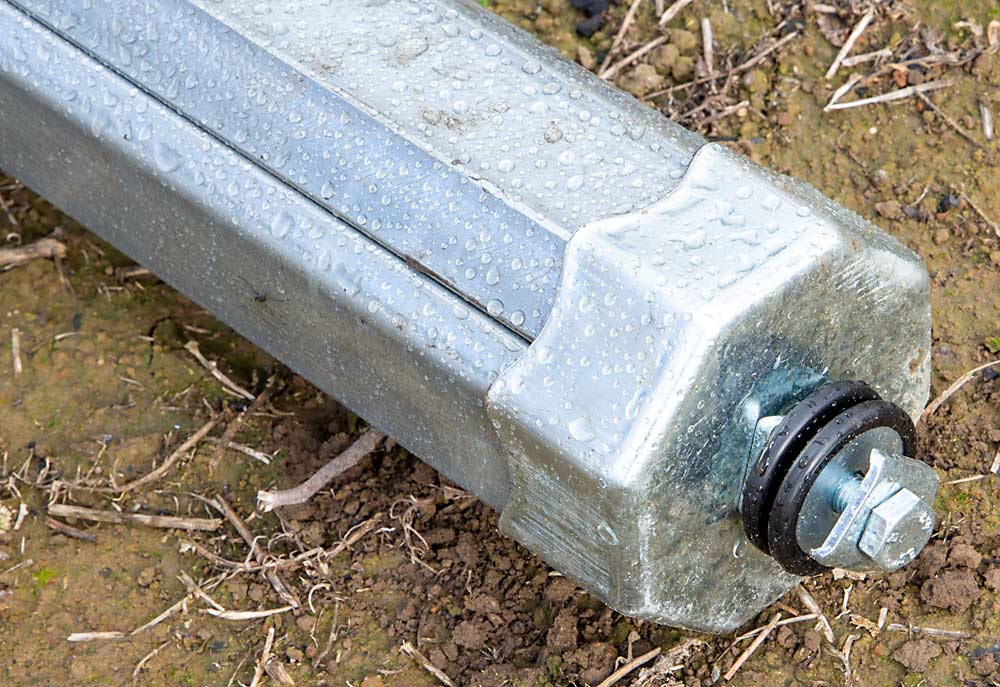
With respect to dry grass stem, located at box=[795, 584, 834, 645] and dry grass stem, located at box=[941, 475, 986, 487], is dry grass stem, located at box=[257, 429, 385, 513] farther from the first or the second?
dry grass stem, located at box=[941, 475, 986, 487]

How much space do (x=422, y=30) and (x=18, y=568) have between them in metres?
1.43

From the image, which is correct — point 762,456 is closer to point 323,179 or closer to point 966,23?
point 323,179

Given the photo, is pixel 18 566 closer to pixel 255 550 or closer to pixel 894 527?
pixel 255 550

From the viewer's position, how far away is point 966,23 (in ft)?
10.2

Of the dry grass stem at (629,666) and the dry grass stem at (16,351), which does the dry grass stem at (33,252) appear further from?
the dry grass stem at (629,666)

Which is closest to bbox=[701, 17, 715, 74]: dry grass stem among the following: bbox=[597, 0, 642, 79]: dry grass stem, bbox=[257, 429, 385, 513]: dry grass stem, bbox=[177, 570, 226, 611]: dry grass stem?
bbox=[597, 0, 642, 79]: dry grass stem

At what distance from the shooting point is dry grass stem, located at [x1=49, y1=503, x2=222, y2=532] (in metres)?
2.68

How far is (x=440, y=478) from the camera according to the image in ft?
8.72

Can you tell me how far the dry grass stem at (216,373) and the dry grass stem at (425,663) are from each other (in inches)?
28.7

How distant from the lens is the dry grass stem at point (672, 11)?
3.22 m

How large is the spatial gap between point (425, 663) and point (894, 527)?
39.0 inches

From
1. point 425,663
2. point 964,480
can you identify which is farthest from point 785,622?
point 425,663

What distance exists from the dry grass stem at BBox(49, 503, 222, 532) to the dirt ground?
2cm

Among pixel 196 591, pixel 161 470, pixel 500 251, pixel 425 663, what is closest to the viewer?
pixel 500 251
